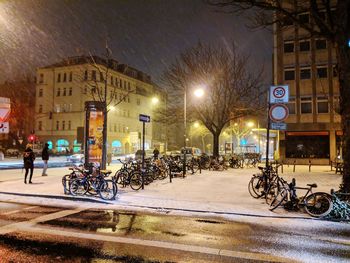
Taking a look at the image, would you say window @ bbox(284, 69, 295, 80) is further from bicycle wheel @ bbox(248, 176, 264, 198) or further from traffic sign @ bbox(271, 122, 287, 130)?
traffic sign @ bbox(271, 122, 287, 130)

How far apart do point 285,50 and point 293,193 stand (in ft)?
90.3

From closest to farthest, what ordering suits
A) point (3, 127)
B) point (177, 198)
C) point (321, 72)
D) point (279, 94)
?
point (279, 94) → point (177, 198) → point (3, 127) → point (321, 72)

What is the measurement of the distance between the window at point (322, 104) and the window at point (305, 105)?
2.42 ft

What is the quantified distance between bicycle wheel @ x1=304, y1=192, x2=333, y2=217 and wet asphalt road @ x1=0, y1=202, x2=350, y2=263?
2.09 feet

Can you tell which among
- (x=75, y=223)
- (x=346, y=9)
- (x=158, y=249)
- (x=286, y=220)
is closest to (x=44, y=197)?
(x=75, y=223)

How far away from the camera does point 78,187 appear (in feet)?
39.8

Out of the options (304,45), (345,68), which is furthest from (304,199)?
(304,45)

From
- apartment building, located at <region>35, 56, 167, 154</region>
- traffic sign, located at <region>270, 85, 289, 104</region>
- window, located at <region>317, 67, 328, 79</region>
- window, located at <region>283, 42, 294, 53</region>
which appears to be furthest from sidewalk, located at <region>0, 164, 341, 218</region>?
apartment building, located at <region>35, 56, 167, 154</region>

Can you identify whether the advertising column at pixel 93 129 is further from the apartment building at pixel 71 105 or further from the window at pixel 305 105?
the apartment building at pixel 71 105

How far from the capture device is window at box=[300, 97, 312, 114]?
32812 mm

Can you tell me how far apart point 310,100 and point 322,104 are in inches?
46.5

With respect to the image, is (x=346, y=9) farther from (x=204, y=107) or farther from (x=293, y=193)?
(x=204, y=107)

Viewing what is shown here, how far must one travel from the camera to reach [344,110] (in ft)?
33.7

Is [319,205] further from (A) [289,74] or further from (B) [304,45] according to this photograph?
(B) [304,45]
